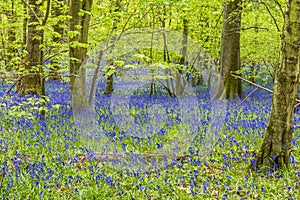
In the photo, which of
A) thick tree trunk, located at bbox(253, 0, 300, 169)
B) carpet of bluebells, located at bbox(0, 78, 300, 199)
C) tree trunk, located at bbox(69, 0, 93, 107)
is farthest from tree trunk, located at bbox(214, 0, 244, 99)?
thick tree trunk, located at bbox(253, 0, 300, 169)

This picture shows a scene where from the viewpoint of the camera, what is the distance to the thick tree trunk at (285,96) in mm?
3830

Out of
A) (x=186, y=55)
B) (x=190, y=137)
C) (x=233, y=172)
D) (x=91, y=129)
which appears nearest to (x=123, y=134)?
(x=91, y=129)

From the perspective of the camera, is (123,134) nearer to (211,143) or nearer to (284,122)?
(211,143)

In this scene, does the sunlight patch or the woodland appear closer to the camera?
the woodland

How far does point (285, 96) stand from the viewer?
3.95 meters

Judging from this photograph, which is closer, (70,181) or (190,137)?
(70,181)

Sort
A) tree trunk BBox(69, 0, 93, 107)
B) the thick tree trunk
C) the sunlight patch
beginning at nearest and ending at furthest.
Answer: the thick tree trunk
the sunlight patch
tree trunk BBox(69, 0, 93, 107)

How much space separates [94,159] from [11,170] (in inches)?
49.5

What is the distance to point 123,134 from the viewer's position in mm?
6789

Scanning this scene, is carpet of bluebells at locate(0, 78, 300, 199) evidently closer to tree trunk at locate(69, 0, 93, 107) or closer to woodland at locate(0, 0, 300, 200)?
woodland at locate(0, 0, 300, 200)

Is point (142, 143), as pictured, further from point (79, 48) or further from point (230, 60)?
point (230, 60)

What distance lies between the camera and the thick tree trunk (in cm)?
383

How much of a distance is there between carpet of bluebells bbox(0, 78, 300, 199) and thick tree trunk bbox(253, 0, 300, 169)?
23cm

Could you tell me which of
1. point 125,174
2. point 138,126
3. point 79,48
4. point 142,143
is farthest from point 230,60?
point 125,174
